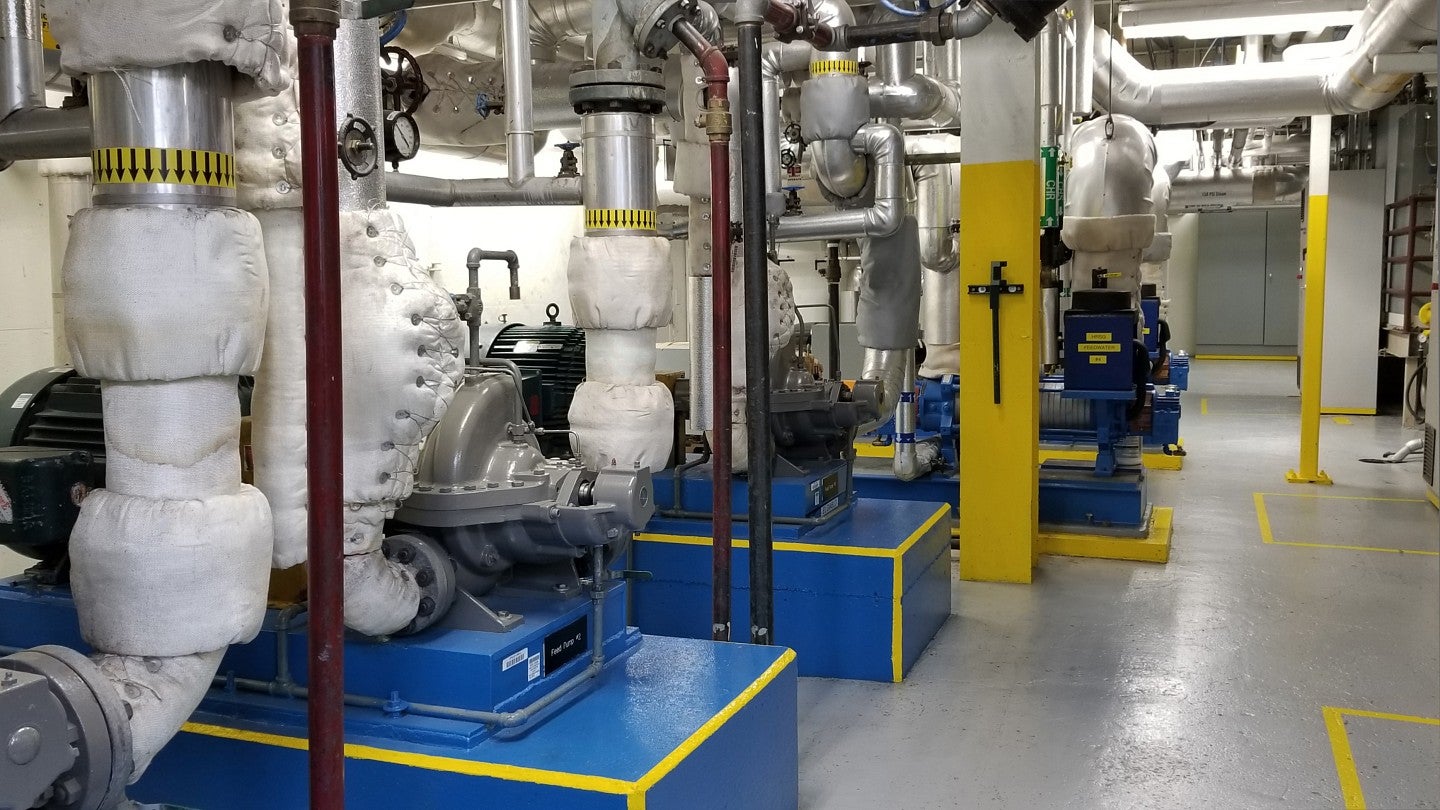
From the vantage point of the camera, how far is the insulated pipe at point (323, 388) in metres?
1.71

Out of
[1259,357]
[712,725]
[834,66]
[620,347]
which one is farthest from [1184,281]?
[712,725]

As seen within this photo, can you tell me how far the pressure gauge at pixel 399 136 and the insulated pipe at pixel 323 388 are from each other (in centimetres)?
114

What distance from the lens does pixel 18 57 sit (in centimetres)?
228

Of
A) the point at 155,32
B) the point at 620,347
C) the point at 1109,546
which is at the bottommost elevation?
the point at 1109,546

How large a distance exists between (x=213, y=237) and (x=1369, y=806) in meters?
3.13

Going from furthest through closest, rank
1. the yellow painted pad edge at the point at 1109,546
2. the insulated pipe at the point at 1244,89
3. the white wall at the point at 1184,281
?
the white wall at the point at 1184,281 < the insulated pipe at the point at 1244,89 < the yellow painted pad edge at the point at 1109,546

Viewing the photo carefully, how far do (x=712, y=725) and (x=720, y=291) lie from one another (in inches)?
45.5

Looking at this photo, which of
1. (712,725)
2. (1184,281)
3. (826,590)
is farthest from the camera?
(1184,281)

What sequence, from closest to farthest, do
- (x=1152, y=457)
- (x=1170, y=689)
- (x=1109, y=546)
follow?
(x=1170, y=689)
(x=1109, y=546)
(x=1152, y=457)

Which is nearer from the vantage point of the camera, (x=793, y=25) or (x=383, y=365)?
(x=383, y=365)

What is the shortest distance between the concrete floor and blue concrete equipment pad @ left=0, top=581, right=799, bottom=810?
2.29 ft

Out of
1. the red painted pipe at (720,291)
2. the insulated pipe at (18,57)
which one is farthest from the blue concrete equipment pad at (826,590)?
the insulated pipe at (18,57)

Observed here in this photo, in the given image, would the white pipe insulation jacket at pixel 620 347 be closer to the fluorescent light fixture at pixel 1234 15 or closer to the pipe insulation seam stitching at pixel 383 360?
the pipe insulation seam stitching at pixel 383 360

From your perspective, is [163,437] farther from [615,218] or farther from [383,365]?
[615,218]
